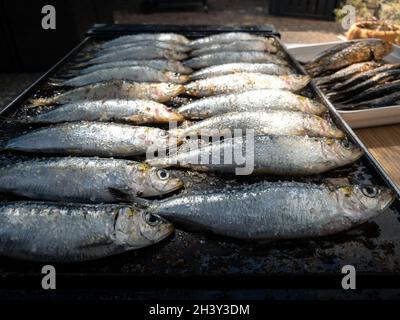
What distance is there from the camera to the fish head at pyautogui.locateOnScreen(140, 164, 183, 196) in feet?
6.61

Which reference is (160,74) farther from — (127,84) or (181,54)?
(181,54)

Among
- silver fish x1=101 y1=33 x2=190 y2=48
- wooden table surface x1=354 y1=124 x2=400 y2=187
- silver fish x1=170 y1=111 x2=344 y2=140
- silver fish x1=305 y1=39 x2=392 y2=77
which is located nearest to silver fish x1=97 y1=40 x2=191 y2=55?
silver fish x1=101 y1=33 x2=190 y2=48

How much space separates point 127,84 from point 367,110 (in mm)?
2260

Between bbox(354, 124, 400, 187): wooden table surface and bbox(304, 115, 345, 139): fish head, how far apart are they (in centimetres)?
57

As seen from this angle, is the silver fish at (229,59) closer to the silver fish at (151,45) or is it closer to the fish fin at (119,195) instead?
the silver fish at (151,45)

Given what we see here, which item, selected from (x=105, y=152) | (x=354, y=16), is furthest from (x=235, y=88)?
(x=354, y=16)

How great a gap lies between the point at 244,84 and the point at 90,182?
185cm

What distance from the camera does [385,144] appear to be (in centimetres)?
300

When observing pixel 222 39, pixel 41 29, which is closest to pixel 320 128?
pixel 222 39

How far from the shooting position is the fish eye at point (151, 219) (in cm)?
172

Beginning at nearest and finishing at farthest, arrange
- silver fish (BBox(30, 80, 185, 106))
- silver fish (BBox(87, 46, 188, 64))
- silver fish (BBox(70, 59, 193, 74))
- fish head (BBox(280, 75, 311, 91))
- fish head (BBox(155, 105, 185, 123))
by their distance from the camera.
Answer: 1. fish head (BBox(155, 105, 185, 123))
2. silver fish (BBox(30, 80, 185, 106))
3. fish head (BBox(280, 75, 311, 91))
4. silver fish (BBox(70, 59, 193, 74))
5. silver fish (BBox(87, 46, 188, 64))

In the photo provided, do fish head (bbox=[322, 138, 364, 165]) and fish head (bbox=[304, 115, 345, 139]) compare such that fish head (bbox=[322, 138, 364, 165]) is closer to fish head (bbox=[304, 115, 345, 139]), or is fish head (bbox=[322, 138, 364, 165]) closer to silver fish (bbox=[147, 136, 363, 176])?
silver fish (bbox=[147, 136, 363, 176])

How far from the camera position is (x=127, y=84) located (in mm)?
3137
